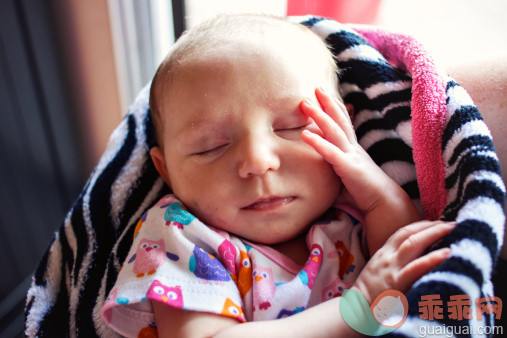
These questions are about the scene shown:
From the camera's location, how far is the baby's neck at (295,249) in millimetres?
798

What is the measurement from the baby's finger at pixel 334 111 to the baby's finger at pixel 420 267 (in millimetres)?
294

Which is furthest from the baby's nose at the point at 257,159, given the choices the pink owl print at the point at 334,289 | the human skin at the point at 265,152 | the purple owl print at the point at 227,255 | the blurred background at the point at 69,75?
the blurred background at the point at 69,75

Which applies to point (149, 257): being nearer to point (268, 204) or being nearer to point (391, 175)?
point (268, 204)

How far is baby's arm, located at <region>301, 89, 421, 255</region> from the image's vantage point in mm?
737

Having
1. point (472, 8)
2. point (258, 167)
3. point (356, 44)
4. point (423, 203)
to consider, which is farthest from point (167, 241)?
point (472, 8)

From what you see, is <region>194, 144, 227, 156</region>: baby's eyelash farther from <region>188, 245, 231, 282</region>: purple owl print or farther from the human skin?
<region>188, 245, 231, 282</region>: purple owl print

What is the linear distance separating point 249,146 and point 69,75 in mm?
1079

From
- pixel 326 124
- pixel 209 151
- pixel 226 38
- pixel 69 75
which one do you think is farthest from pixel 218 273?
pixel 69 75

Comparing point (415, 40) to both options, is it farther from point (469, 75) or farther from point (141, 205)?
point (141, 205)

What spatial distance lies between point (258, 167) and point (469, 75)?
476 millimetres

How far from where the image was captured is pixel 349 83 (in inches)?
36.5

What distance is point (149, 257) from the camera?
0.71 metres

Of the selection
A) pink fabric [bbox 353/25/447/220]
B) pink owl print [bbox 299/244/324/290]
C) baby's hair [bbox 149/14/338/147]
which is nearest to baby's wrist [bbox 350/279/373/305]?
pink owl print [bbox 299/244/324/290]

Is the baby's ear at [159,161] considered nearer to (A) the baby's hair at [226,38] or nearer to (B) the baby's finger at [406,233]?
(A) the baby's hair at [226,38]
